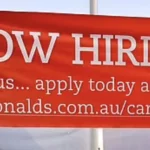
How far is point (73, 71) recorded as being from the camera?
3.58 m

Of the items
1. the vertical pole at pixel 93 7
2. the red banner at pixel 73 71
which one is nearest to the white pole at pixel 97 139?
the red banner at pixel 73 71

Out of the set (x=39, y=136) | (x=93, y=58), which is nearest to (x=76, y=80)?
(x=93, y=58)

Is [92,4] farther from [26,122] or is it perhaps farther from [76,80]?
[26,122]

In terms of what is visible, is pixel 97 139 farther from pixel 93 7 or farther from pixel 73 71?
pixel 93 7

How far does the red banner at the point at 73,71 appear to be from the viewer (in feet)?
11.6

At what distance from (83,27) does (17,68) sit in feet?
1.76

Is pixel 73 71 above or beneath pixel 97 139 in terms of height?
above

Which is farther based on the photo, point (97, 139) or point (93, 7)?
point (93, 7)

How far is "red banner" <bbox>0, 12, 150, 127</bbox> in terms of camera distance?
139 inches

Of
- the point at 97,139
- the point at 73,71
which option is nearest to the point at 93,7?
the point at 73,71

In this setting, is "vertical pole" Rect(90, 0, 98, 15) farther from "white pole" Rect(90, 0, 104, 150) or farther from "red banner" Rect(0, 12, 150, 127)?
"white pole" Rect(90, 0, 104, 150)

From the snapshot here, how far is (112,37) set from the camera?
12.0ft

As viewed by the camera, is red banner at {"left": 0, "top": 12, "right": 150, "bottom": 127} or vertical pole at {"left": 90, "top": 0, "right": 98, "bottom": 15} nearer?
red banner at {"left": 0, "top": 12, "right": 150, "bottom": 127}

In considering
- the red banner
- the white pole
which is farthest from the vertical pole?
the white pole
